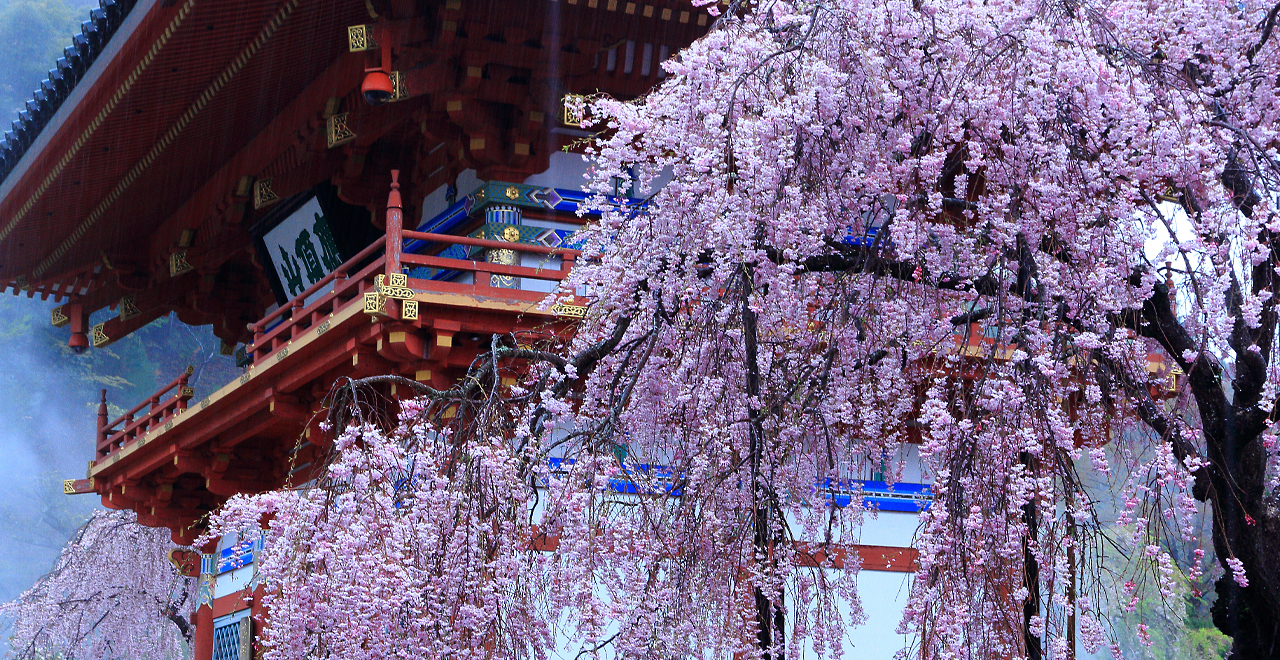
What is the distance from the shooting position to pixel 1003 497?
485cm

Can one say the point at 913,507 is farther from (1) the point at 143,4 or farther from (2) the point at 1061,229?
(1) the point at 143,4

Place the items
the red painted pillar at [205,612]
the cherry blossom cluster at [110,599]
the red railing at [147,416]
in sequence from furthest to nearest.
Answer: the cherry blossom cluster at [110,599] → the red painted pillar at [205,612] → the red railing at [147,416]

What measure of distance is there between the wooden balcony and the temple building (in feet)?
0.08

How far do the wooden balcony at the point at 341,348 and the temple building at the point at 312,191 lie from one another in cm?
2

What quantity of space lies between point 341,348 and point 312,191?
373cm

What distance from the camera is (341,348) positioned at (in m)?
9.44

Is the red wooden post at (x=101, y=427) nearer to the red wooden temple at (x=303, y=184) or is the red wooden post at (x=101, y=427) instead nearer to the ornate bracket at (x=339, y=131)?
the red wooden temple at (x=303, y=184)

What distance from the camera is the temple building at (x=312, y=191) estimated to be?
9242mm

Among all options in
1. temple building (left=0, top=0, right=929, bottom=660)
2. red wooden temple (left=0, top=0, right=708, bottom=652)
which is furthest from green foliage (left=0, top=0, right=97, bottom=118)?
temple building (left=0, top=0, right=929, bottom=660)

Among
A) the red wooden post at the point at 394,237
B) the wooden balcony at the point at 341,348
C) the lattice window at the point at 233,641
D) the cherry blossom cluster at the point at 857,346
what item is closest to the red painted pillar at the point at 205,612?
the lattice window at the point at 233,641

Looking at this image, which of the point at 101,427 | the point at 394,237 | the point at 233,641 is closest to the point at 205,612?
the point at 233,641

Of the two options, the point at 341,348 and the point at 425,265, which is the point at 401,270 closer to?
the point at 425,265

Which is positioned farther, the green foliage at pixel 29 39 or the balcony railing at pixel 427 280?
the green foliage at pixel 29 39

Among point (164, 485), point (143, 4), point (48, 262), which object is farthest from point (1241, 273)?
point (48, 262)
